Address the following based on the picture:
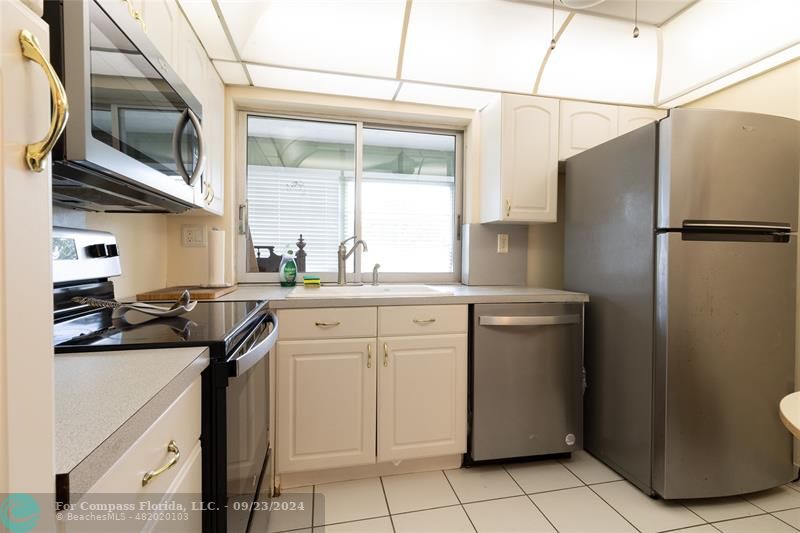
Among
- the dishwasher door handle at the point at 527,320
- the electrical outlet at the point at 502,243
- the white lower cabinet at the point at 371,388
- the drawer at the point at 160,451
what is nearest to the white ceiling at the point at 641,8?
the electrical outlet at the point at 502,243

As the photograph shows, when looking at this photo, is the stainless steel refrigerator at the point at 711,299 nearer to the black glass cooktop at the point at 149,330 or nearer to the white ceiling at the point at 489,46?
the white ceiling at the point at 489,46

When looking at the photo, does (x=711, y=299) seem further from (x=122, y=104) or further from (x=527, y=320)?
(x=122, y=104)

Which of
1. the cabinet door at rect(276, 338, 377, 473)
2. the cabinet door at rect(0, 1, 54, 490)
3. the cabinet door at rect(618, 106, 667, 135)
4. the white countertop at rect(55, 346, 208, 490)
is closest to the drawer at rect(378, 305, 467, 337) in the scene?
the cabinet door at rect(276, 338, 377, 473)

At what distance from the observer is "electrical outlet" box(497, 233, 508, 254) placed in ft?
7.75

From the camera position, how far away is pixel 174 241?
1969 mm

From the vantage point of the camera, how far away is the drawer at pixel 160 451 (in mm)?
468

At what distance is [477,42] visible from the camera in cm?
189

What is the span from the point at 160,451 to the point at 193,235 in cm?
167

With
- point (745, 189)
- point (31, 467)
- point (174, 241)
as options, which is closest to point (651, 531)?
point (745, 189)

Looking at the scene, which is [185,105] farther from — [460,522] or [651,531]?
[651,531]

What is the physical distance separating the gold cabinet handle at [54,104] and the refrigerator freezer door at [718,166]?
1855mm

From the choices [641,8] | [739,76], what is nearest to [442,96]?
[641,8]

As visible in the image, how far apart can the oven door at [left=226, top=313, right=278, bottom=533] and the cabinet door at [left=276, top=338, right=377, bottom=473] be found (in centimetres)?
27

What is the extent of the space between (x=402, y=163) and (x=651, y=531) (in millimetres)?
2267
